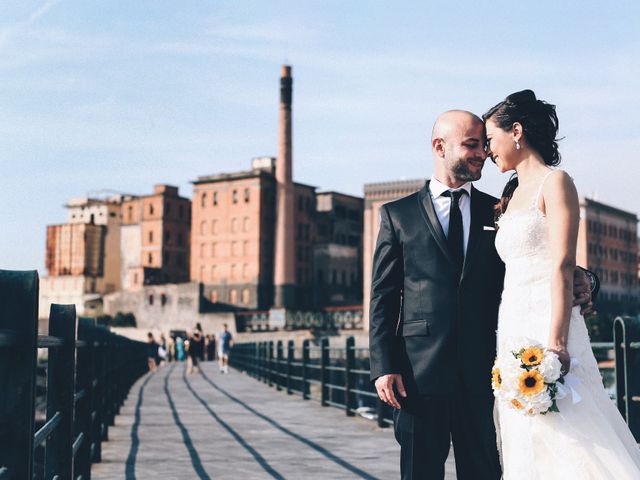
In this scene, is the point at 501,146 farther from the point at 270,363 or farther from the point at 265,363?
the point at 265,363

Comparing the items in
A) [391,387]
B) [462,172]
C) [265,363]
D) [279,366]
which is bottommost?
[265,363]

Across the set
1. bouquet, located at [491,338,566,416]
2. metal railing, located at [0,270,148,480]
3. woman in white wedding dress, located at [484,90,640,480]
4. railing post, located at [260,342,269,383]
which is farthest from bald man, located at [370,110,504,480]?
railing post, located at [260,342,269,383]

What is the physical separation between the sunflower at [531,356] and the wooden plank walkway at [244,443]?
141 inches

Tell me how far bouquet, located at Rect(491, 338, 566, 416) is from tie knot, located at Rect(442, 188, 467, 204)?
67cm

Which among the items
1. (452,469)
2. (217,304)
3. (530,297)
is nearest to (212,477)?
(452,469)

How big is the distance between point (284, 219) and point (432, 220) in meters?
66.5

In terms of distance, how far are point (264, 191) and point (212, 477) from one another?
230ft

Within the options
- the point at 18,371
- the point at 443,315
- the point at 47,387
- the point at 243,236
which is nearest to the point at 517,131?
the point at 443,315

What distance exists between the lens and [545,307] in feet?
11.5

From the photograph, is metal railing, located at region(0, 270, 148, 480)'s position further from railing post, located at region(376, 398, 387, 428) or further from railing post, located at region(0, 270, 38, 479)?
railing post, located at region(376, 398, 387, 428)

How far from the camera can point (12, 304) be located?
2.88 metres

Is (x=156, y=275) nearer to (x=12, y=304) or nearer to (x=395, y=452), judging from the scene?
(x=395, y=452)

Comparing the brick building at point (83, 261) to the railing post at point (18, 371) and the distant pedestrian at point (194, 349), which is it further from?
the railing post at point (18, 371)

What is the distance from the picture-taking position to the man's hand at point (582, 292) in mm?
3541
